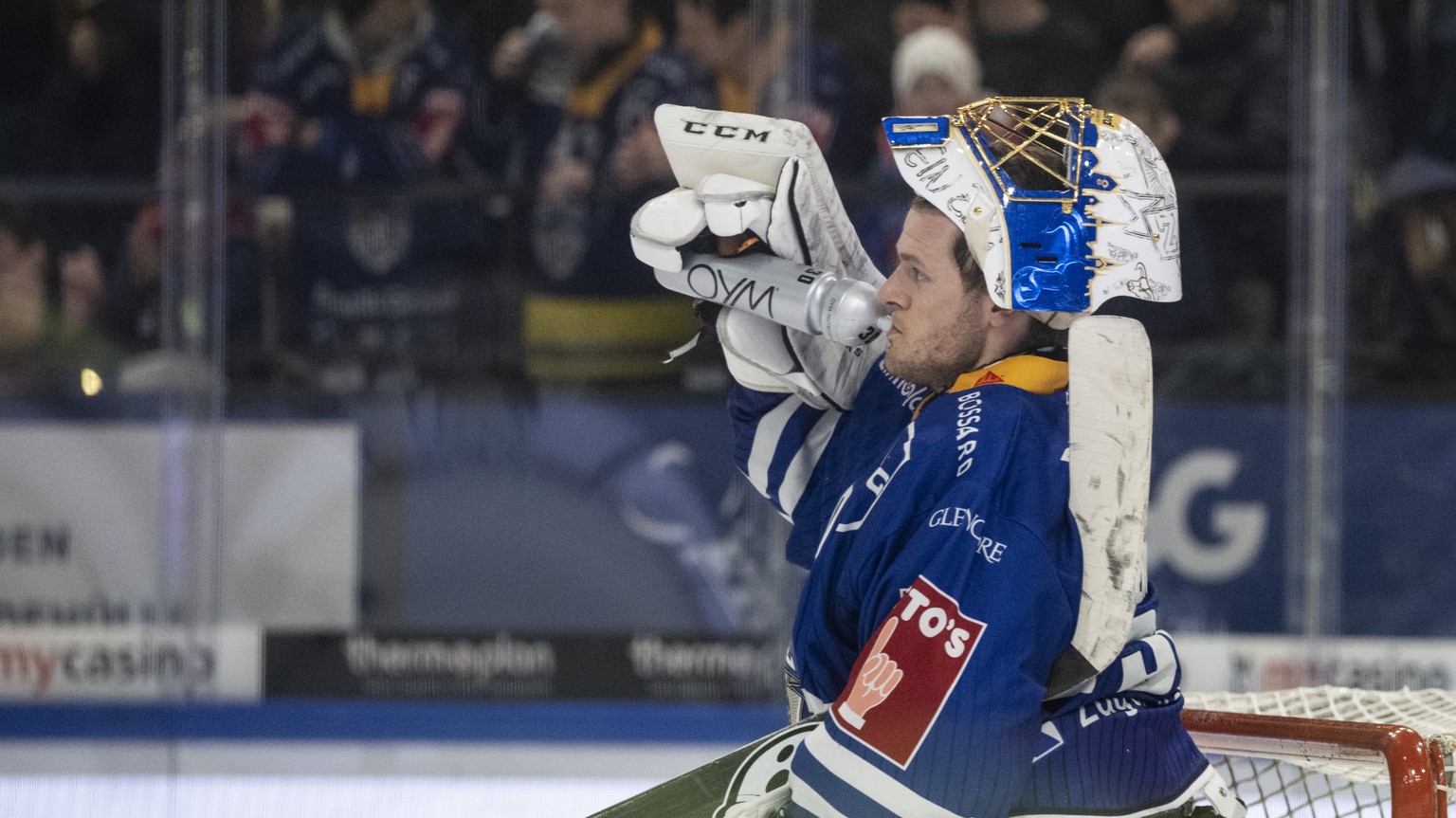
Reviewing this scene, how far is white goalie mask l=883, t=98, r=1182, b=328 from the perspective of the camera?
118 centimetres

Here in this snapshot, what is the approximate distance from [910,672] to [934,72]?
2812 mm

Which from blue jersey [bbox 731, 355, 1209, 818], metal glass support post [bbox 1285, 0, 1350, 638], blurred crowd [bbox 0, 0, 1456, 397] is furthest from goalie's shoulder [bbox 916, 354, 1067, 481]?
metal glass support post [bbox 1285, 0, 1350, 638]

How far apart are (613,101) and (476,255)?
504 millimetres

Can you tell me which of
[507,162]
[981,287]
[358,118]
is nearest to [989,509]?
[981,287]

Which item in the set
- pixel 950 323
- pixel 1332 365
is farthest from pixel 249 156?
pixel 950 323

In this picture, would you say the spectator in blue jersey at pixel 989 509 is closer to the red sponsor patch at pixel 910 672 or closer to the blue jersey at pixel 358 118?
the red sponsor patch at pixel 910 672

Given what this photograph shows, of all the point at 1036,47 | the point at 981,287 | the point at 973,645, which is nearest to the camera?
the point at 973,645

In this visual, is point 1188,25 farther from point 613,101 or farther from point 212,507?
point 212,507

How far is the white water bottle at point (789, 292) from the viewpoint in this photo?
1342mm

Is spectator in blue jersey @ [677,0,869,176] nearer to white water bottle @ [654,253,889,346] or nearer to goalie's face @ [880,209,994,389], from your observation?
white water bottle @ [654,253,889,346]

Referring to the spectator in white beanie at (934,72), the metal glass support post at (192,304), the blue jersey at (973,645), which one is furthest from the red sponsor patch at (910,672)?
the metal glass support post at (192,304)

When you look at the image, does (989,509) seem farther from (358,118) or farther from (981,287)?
(358,118)

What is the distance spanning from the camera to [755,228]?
1380 millimetres

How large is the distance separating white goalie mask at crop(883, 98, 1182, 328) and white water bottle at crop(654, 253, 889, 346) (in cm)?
13
